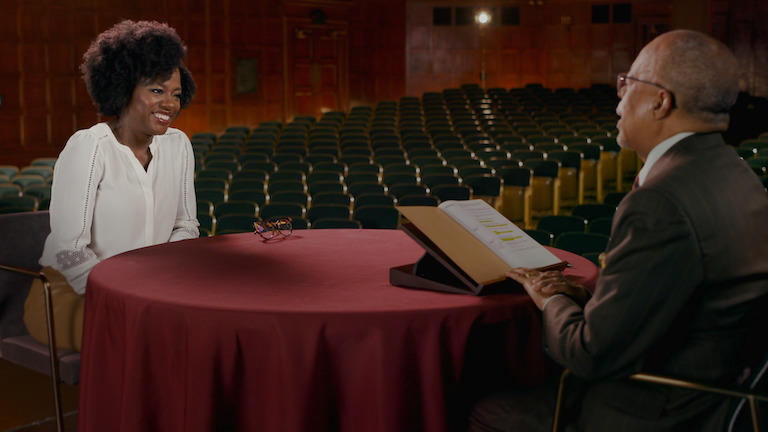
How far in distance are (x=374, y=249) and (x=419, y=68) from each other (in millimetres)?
15432

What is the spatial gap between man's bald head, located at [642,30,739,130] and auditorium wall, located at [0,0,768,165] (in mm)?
11703

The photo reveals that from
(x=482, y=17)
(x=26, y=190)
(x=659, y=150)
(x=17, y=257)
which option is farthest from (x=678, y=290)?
(x=482, y=17)

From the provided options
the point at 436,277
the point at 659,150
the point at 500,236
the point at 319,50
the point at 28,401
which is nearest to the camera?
the point at 659,150

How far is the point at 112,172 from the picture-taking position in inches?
89.6

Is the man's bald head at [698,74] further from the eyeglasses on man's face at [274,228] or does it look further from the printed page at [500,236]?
the eyeglasses on man's face at [274,228]

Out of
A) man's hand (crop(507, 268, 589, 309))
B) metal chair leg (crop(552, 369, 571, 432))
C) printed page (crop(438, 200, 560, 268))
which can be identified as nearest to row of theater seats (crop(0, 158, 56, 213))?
printed page (crop(438, 200, 560, 268))

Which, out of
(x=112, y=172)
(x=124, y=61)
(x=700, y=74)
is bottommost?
(x=112, y=172)

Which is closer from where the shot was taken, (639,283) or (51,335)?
(639,283)

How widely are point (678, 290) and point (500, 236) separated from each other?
642mm

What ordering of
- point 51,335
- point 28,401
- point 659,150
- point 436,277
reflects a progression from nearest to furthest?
point 659,150 → point 436,277 → point 51,335 → point 28,401

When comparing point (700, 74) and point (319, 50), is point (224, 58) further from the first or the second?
point (700, 74)

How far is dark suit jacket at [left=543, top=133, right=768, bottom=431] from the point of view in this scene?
1.25 metres

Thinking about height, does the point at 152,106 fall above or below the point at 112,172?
above

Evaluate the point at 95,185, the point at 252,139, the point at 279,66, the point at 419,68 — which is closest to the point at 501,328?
the point at 95,185
